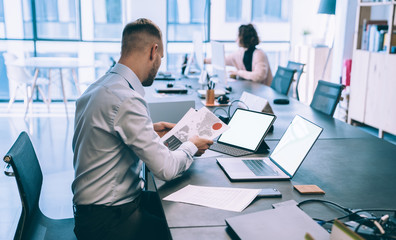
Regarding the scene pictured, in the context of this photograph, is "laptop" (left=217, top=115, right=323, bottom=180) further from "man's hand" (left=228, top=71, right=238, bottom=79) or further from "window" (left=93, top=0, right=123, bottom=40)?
"window" (left=93, top=0, right=123, bottom=40)

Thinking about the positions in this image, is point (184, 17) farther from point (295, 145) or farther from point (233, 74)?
point (295, 145)

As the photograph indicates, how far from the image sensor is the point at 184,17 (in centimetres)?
744

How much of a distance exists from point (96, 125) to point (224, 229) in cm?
65

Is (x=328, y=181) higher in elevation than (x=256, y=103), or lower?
lower

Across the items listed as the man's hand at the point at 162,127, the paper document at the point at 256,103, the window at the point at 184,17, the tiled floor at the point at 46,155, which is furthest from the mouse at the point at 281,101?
the window at the point at 184,17

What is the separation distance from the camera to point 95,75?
7453 mm

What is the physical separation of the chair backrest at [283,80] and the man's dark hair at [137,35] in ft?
9.29

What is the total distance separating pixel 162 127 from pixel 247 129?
1.52ft

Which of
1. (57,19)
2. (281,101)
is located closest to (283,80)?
(281,101)

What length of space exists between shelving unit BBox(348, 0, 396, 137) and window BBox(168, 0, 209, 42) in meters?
2.91

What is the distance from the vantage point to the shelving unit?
479 cm

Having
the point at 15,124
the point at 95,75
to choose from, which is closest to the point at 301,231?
the point at 15,124

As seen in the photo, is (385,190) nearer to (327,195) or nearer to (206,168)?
(327,195)

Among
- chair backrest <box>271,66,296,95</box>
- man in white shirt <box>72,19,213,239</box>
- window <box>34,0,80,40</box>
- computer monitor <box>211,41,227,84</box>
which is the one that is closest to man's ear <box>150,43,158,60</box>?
man in white shirt <box>72,19,213,239</box>
